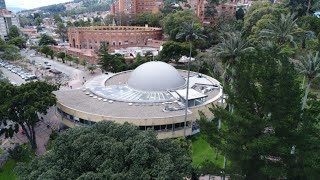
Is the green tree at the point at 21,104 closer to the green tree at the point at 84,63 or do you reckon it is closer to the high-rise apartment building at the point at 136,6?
the green tree at the point at 84,63

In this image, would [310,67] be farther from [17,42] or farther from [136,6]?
[136,6]

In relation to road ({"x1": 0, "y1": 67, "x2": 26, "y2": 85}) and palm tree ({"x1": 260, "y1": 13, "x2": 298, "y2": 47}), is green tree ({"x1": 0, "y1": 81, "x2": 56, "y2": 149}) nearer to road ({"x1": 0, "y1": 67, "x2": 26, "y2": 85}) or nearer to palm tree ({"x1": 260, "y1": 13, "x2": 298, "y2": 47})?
palm tree ({"x1": 260, "y1": 13, "x2": 298, "y2": 47})

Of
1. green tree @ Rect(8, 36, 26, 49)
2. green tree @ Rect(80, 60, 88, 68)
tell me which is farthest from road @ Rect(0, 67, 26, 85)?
green tree @ Rect(8, 36, 26, 49)

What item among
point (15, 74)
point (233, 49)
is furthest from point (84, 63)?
point (233, 49)

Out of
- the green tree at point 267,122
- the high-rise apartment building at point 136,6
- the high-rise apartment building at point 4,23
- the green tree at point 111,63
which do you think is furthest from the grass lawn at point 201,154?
the high-rise apartment building at point 4,23

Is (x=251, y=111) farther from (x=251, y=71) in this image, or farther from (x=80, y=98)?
(x=80, y=98)

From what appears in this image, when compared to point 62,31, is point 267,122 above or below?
above
